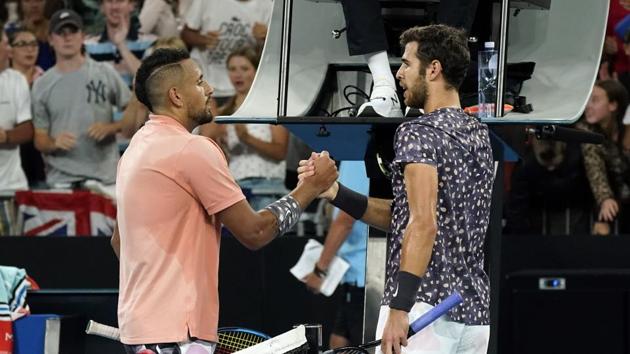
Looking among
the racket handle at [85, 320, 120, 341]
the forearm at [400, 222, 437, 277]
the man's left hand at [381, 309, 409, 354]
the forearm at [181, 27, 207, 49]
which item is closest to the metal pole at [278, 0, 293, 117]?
the racket handle at [85, 320, 120, 341]

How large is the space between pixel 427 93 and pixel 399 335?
94cm

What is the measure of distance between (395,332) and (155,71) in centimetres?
130

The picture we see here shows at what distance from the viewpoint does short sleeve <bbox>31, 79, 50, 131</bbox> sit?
927 cm

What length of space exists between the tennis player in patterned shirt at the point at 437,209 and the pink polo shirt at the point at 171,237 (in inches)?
24.0

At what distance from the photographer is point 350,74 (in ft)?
22.3

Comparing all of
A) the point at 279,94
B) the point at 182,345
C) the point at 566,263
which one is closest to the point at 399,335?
the point at 182,345

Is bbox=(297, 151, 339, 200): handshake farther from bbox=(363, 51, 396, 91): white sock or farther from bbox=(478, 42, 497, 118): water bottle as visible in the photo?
bbox=(363, 51, 396, 91): white sock

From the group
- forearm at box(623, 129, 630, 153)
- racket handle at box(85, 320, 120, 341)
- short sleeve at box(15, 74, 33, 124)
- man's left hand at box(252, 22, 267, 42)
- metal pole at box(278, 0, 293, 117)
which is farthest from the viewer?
short sleeve at box(15, 74, 33, 124)

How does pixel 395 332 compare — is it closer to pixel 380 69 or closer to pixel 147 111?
pixel 380 69

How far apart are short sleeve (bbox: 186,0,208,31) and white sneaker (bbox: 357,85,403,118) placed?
348 cm

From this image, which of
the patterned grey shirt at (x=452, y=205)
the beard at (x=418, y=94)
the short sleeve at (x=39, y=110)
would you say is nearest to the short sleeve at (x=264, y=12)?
the short sleeve at (x=39, y=110)

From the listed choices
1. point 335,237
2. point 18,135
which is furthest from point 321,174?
point 18,135

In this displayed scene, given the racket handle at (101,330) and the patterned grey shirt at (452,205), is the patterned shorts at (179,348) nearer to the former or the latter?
the racket handle at (101,330)

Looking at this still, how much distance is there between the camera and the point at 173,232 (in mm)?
4387
